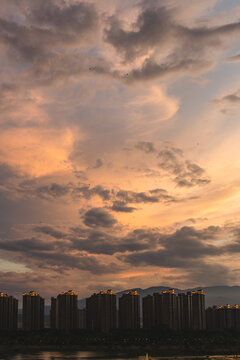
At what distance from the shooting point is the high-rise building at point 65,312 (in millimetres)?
194000

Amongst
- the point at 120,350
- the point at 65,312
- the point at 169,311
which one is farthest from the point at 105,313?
the point at 120,350

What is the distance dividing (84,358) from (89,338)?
1624 inches

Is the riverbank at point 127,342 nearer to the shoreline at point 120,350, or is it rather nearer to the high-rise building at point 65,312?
the shoreline at point 120,350

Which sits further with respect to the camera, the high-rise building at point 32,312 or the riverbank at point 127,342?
the high-rise building at point 32,312

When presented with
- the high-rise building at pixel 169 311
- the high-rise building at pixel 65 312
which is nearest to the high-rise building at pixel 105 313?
the high-rise building at pixel 65 312

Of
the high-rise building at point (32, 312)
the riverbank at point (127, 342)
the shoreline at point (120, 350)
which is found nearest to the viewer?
the shoreline at point (120, 350)

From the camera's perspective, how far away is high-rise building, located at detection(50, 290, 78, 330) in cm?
19400

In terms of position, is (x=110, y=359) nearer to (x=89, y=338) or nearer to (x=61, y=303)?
(x=89, y=338)

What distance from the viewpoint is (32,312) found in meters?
195

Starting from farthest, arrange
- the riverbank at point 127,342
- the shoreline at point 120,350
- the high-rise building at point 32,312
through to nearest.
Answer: the high-rise building at point 32,312 → the riverbank at point 127,342 → the shoreline at point 120,350

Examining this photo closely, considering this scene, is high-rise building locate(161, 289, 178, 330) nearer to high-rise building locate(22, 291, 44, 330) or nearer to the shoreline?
the shoreline

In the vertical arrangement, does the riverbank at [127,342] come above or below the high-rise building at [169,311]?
below

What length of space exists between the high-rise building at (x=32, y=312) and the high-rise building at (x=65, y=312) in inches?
261

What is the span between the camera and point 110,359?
4904 inches
